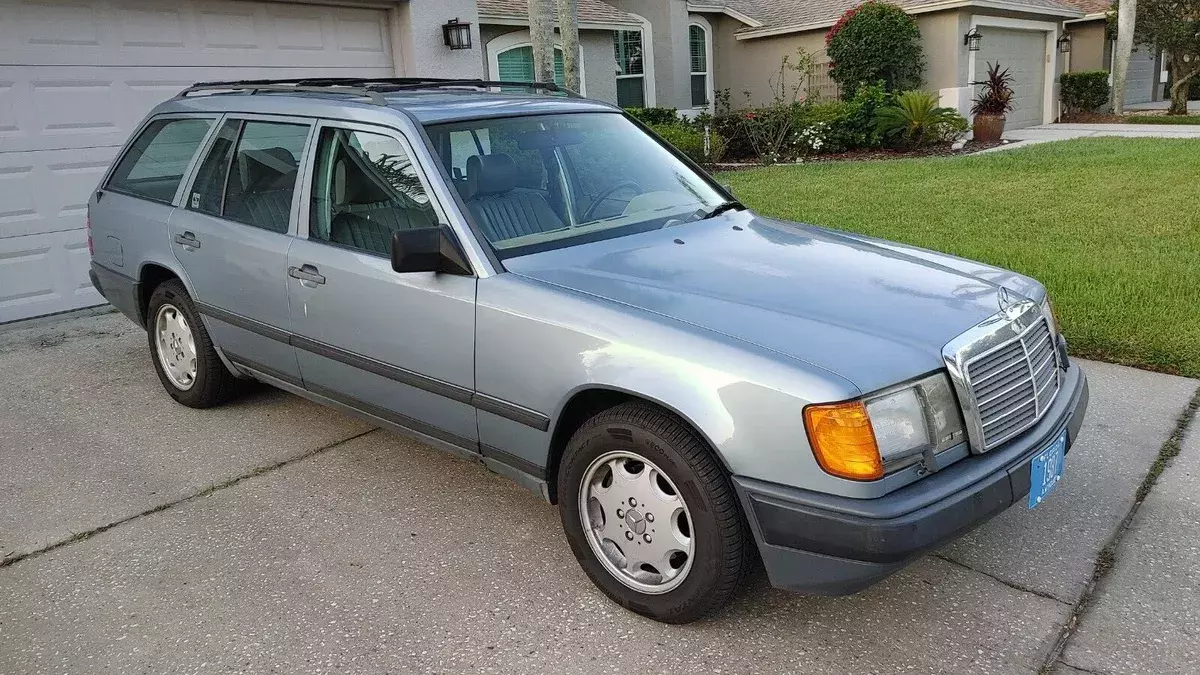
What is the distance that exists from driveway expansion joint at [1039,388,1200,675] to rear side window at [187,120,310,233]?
3293 mm

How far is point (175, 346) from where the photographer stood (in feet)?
16.5

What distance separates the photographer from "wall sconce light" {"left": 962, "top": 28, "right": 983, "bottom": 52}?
19469mm

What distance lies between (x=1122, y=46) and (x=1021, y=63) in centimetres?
266

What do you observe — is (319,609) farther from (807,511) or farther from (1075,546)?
(1075,546)

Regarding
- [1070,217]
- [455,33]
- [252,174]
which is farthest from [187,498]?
[1070,217]

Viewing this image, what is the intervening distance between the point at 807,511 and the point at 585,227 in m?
1.54

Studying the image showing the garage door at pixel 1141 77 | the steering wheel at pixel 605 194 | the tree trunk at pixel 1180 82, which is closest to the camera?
the steering wheel at pixel 605 194

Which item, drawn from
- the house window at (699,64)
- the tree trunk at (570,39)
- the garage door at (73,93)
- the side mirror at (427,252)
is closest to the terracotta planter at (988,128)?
the house window at (699,64)

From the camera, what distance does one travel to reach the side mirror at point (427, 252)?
317 centimetres

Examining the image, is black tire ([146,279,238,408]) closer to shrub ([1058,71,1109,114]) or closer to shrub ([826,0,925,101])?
shrub ([826,0,925,101])

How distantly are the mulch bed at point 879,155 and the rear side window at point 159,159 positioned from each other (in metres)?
11.5

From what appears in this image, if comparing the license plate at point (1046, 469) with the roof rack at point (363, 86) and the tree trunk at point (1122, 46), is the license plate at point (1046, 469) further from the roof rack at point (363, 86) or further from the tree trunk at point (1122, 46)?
the tree trunk at point (1122, 46)

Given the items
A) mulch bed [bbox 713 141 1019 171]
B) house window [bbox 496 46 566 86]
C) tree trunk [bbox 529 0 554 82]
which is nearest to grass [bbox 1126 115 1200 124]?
mulch bed [bbox 713 141 1019 171]

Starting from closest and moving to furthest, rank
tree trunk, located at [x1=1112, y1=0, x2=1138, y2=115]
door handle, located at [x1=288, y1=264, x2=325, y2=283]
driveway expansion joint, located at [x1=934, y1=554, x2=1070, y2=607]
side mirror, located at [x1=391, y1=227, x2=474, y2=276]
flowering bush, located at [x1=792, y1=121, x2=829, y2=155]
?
driveway expansion joint, located at [x1=934, y1=554, x2=1070, y2=607]
side mirror, located at [x1=391, y1=227, x2=474, y2=276]
door handle, located at [x1=288, y1=264, x2=325, y2=283]
flowering bush, located at [x1=792, y1=121, x2=829, y2=155]
tree trunk, located at [x1=1112, y1=0, x2=1138, y2=115]
